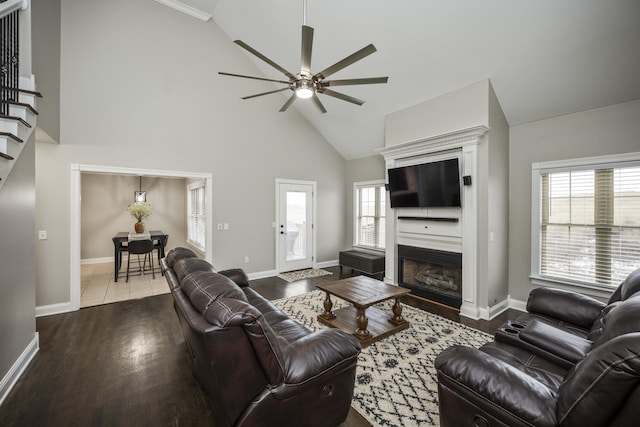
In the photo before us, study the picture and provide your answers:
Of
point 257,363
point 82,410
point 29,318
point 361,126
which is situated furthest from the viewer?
point 361,126

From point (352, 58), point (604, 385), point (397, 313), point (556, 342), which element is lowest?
point (397, 313)

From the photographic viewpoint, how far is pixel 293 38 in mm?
4387

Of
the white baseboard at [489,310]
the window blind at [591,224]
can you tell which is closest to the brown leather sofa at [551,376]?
the white baseboard at [489,310]

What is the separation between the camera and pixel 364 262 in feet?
18.1

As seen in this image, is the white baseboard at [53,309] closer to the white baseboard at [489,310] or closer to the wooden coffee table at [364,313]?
the wooden coffee table at [364,313]

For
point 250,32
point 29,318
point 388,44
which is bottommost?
point 29,318

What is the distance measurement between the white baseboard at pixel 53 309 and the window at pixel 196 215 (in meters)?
2.85

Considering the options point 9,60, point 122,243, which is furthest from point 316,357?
point 122,243

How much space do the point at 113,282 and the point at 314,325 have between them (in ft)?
14.3

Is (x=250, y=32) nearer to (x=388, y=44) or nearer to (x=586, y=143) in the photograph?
(x=388, y=44)

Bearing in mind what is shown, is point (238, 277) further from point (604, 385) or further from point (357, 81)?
point (604, 385)

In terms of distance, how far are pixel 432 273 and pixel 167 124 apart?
5.22 metres

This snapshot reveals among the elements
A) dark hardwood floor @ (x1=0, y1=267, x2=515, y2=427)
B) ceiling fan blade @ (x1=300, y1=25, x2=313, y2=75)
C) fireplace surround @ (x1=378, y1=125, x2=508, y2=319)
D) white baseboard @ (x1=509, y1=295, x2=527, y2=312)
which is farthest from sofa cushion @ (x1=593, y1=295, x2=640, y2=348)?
white baseboard @ (x1=509, y1=295, x2=527, y2=312)

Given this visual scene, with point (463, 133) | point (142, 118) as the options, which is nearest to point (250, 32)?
point (142, 118)
